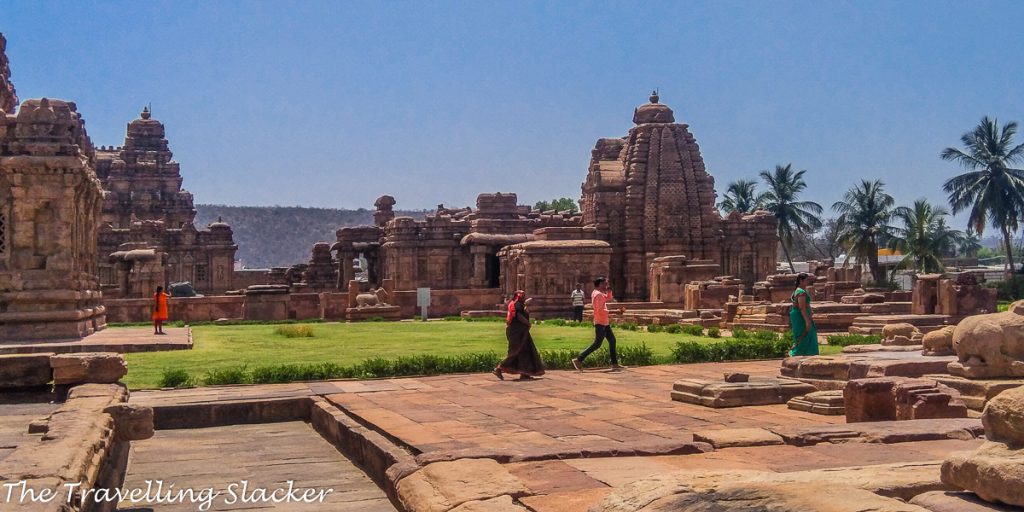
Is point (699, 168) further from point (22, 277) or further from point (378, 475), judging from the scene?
point (378, 475)

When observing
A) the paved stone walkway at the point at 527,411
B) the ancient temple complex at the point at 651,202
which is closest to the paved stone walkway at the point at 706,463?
the paved stone walkway at the point at 527,411

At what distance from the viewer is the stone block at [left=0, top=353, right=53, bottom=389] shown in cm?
939

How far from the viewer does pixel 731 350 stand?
15438 mm

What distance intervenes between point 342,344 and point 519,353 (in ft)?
22.8

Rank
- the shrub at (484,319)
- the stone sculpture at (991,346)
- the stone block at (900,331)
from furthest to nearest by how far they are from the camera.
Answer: the shrub at (484,319)
the stone block at (900,331)
the stone sculpture at (991,346)

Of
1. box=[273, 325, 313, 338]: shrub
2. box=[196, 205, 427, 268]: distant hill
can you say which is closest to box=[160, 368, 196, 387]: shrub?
box=[273, 325, 313, 338]: shrub

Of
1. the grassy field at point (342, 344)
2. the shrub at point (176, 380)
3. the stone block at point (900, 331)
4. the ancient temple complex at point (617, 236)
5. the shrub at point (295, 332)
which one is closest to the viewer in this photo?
the shrub at point (176, 380)

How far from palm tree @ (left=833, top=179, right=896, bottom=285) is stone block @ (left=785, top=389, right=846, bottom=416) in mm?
42868

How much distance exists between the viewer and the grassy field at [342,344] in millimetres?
14586

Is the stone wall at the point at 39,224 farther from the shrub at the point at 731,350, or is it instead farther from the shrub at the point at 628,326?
the shrub at the point at 628,326

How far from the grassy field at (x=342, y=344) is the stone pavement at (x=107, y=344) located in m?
0.40

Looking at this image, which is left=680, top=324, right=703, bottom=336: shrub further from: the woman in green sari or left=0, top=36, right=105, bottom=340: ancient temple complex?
left=0, top=36, right=105, bottom=340: ancient temple complex

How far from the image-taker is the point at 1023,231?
165ft

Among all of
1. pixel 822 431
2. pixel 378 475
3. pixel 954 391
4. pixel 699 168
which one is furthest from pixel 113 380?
pixel 699 168
